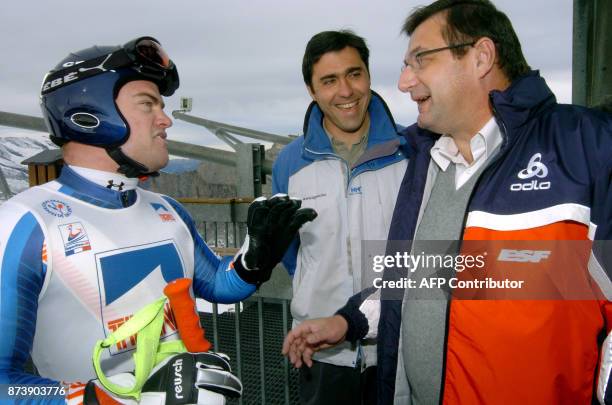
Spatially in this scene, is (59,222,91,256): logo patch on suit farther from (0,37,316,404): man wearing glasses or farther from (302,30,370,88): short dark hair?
(302,30,370,88): short dark hair

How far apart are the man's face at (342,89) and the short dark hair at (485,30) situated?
85 centimetres

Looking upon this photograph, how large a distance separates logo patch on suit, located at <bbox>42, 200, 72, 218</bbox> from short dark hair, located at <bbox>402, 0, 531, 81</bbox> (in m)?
1.69

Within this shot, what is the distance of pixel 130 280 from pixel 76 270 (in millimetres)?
196

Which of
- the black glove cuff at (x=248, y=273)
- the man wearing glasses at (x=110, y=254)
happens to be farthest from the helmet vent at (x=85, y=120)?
the black glove cuff at (x=248, y=273)

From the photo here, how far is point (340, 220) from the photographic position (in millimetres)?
2426

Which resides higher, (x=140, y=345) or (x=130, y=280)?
(x=130, y=280)

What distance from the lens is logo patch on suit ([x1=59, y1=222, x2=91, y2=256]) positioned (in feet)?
5.06

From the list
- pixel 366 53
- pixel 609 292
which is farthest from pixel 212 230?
pixel 609 292

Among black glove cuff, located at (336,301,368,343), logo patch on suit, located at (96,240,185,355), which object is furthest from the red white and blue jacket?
logo patch on suit, located at (96,240,185,355)

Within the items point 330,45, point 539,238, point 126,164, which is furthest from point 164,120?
point 539,238

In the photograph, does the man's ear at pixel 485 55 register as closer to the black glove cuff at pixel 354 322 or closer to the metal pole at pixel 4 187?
the black glove cuff at pixel 354 322

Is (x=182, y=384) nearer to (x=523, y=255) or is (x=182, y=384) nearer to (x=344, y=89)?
(x=523, y=255)

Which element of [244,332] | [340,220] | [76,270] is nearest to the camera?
[76,270]

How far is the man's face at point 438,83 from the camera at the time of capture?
1825 mm
